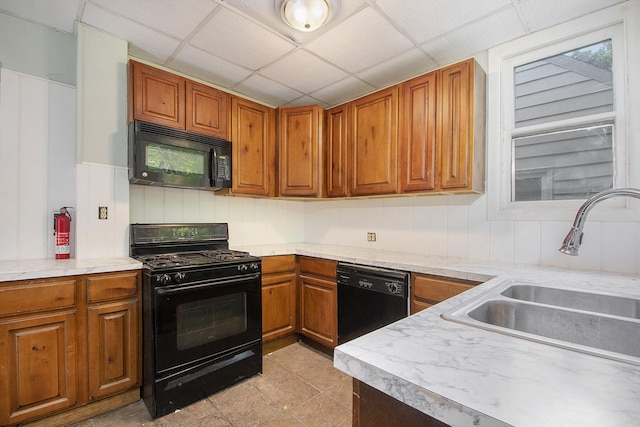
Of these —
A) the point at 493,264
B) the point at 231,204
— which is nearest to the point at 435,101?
the point at 493,264

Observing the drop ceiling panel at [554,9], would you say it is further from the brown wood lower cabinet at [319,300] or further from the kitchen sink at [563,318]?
the brown wood lower cabinet at [319,300]

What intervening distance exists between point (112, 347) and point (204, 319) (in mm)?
538

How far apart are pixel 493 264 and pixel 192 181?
7.54 ft

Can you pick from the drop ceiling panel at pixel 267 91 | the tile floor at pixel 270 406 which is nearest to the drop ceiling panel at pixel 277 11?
the drop ceiling panel at pixel 267 91

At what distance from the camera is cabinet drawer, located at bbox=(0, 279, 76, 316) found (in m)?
1.54

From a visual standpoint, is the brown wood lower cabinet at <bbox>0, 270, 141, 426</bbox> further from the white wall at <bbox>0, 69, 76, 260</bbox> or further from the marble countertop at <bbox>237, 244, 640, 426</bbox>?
the marble countertop at <bbox>237, 244, 640, 426</bbox>

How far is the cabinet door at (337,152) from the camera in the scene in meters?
2.81

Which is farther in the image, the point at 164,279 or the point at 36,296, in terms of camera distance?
the point at 164,279

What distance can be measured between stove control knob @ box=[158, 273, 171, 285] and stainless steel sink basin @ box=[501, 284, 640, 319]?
5.96 ft

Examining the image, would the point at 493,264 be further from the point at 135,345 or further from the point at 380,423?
the point at 135,345

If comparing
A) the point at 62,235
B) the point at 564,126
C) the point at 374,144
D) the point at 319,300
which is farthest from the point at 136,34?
the point at 564,126

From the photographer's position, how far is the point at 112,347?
1.83 metres

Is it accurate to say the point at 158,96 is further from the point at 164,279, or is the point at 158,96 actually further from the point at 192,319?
the point at 192,319

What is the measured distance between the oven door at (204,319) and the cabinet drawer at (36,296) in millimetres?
455
